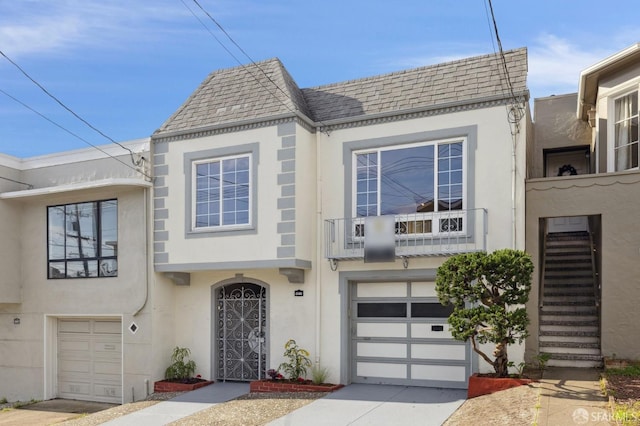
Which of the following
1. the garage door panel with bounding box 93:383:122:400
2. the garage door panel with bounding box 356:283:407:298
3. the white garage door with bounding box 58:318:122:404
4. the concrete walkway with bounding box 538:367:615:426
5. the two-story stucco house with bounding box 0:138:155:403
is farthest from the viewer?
the white garage door with bounding box 58:318:122:404

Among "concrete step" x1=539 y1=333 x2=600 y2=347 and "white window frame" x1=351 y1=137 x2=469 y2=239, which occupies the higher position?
"white window frame" x1=351 y1=137 x2=469 y2=239

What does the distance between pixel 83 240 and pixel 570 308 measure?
1080cm

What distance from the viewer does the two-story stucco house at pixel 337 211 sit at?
34.9 ft

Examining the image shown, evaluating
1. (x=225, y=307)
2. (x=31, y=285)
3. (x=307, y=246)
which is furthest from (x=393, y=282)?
(x=31, y=285)

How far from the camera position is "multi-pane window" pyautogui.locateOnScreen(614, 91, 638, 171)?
11.5 metres

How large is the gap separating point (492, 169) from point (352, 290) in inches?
142

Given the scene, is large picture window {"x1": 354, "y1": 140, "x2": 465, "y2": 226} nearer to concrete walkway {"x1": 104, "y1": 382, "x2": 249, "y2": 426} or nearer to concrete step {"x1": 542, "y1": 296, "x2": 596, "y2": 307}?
→ concrete step {"x1": 542, "y1": 296, "x2": 596, "y2": 307}

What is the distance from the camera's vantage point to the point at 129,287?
12648 mm

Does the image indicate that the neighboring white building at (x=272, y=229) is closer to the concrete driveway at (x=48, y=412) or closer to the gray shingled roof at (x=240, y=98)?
the gray shingled roof at (x=240, y=98)

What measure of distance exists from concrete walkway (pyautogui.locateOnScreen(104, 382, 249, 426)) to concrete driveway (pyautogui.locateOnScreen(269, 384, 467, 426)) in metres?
1.96

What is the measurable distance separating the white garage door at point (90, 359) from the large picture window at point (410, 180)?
21.2 ft

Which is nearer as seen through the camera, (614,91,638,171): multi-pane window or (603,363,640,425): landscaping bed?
(603,363,640,425): landscaping bed

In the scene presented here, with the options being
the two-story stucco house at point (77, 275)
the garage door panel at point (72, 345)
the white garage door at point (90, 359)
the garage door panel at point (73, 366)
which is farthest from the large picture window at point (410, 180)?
the garage door panel at point (73, 366)

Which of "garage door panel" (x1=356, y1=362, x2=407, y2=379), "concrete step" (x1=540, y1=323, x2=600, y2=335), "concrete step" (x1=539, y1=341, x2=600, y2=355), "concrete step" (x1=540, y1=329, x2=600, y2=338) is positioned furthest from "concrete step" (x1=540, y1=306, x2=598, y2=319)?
"garage door panel" (x1=356, y1=362, x2=407, y2=379)
